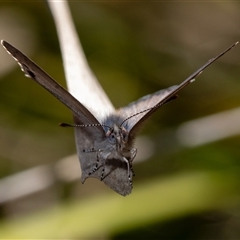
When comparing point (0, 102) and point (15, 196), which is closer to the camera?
point (15, 196)

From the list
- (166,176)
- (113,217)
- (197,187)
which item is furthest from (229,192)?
(113,217)

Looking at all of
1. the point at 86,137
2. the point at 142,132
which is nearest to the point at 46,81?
the point at 86,137

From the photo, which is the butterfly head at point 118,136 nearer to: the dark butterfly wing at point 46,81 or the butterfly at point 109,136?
the butterfly at point 109,136

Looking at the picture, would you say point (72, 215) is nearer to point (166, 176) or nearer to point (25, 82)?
point (166, 176)

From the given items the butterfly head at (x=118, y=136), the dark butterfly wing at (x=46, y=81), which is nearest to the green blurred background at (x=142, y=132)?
the butterfly head at (x=118, y=136)

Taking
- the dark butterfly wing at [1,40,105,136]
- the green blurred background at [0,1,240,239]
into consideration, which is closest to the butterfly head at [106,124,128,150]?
the dark butterfly wing at [1,40,105,136]
